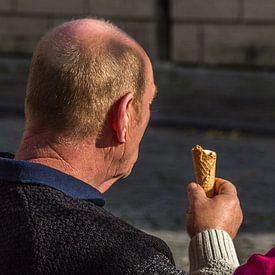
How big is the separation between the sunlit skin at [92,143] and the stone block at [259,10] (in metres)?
11.7

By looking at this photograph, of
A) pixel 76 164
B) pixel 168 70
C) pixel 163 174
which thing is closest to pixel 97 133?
pixel 76 164

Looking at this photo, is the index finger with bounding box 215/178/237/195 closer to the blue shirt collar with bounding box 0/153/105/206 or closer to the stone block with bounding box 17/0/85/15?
the blue shirt collar with bounding box 0/153/105/206

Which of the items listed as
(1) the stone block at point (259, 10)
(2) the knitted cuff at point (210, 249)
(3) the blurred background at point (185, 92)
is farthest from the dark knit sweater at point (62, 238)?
(1) the stone block at point (259, 10)

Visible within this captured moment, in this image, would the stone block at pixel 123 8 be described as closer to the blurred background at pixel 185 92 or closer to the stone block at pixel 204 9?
the blurred background at pixel 185 92

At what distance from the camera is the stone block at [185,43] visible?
1450cm

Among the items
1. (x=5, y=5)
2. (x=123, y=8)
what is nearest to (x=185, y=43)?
(x=123, y=8)

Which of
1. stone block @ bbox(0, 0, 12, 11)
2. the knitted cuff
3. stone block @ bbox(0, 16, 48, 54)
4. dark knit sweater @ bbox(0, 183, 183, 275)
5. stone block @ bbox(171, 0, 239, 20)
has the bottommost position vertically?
stone block @ bbox(0, 16, 48, 54)

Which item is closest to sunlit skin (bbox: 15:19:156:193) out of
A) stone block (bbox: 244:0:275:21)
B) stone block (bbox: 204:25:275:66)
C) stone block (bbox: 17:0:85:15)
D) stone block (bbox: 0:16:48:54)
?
stone block (bbox: 204:25:275:66)

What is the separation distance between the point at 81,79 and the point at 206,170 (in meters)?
0.52

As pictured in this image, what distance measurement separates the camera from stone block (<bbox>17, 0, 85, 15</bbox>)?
15.3m

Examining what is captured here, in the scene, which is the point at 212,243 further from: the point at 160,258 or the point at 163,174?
the point at 163,174

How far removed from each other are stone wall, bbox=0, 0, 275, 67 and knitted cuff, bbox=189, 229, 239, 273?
11553mm

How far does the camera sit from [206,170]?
105 inches

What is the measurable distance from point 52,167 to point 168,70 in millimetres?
12189
